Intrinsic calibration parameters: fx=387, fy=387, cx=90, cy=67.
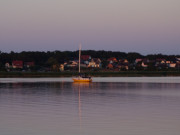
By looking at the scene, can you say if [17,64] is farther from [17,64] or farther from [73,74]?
[73,74]

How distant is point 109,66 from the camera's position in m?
192

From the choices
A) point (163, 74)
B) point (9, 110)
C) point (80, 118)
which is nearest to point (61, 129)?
point (80, 118)

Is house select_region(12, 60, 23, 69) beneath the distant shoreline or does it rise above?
above

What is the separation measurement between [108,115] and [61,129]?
5447mm

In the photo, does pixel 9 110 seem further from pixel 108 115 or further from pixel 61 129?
pixel 61 129

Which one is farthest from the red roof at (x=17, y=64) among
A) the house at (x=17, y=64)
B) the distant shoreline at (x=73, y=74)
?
the distant shoreline at (x=73, y=74)

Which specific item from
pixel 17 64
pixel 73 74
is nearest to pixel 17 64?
pixel 17 64

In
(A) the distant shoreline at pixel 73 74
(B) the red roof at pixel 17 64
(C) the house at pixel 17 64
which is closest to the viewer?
(A) the distant shoreline at pixel 73 74

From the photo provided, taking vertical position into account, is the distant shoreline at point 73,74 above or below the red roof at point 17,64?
below

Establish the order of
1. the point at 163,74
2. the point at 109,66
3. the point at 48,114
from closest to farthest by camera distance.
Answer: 1. the point at 48,114
2. the point at 163,74
3. the point at 109,66

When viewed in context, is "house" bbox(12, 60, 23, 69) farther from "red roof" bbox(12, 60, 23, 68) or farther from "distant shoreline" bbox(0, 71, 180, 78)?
"distant shoreline" bbox(0, 71, 180, 78)

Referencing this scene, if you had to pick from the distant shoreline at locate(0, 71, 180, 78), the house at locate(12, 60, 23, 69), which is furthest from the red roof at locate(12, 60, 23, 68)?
the distant shoreline at locate(0, 71, 180, 78)

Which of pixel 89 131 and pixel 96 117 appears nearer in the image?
pixel 89 131

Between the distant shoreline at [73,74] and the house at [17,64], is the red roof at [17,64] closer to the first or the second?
the house at [17,64]
